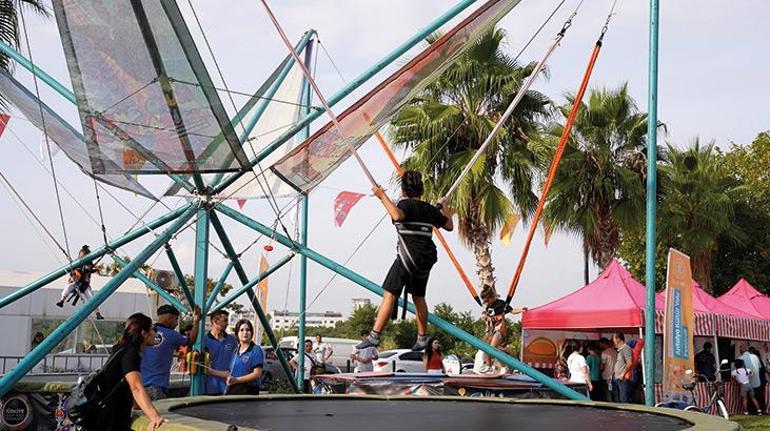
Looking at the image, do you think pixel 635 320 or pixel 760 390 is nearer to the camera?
pixel 635 320

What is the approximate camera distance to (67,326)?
6.47 meters

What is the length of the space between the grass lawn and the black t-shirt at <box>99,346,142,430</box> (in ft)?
29.8

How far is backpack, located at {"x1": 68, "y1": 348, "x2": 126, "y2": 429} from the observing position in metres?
4.23

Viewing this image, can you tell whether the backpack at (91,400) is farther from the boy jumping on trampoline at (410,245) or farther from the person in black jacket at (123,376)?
the boy jumping on trampoline at (410,245)

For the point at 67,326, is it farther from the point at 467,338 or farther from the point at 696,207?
the point at 696,207

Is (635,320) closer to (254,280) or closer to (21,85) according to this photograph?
(254,280)

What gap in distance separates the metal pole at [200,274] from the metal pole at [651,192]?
3.67 meters

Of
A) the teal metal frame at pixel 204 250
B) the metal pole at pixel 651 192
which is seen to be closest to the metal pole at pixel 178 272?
the teal metal frame at pixel 204 250

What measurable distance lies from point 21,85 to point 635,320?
868 centimetres

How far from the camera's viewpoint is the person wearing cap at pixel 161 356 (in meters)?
6.01

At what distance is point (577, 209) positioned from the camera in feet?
62.6

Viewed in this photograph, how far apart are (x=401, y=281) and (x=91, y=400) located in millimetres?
2189

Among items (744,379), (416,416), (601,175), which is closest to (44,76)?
(416,416)

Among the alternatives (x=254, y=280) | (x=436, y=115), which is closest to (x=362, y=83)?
(x=254, y=280)
